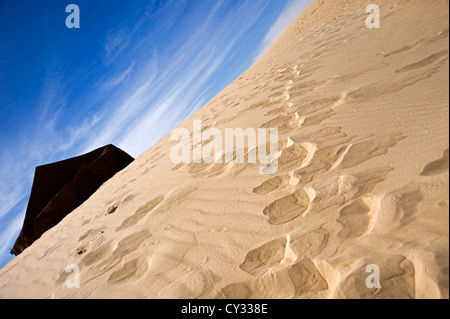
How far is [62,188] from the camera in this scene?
9508 mm

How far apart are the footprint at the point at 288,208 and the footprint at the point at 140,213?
1312 millimetres

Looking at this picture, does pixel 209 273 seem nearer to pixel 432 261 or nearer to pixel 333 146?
pixel 432 261

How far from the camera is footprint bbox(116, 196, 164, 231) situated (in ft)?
7.66

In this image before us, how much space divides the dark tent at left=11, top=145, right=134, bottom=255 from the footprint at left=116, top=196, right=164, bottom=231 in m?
7.45

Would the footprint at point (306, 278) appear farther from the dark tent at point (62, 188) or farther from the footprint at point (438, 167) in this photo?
the dark tent at point (62, 188)

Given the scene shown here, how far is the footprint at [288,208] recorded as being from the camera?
1.37 metres

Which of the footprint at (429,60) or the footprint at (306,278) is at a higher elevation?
the footprint at (429,60)

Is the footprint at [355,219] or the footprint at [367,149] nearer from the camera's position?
the footprint at [355,219]

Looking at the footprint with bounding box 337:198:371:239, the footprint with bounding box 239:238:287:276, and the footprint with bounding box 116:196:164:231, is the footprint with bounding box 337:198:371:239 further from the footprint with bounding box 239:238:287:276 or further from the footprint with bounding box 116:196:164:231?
the footprint with bounding box 116:196:164:231

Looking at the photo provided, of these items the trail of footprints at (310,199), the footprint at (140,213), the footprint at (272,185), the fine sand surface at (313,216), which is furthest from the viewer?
the footprint at (140,213)

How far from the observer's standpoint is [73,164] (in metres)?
11.8

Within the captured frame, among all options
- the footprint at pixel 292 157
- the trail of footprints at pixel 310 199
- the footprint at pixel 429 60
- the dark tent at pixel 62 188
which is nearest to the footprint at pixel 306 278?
the trail of footprints at pixel 310 199

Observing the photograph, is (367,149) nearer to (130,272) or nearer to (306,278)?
(306,278)
